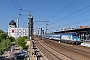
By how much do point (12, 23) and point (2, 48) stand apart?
3786 inches

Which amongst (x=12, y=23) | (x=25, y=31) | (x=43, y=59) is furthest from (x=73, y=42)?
(x=12, y=23)

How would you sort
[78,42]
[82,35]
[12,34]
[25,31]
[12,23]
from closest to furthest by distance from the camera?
1. [78,42]
2. [82,35]
3. [25,31]
4. [12,34]
5. [12,23]

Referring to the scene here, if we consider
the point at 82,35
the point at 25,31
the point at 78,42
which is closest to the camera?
the point at 78,42

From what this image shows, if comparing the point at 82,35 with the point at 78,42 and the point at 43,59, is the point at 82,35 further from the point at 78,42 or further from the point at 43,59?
the point at 43,59

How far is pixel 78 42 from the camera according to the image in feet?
154

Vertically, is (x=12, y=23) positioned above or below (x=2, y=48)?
above

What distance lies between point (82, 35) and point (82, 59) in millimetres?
51929

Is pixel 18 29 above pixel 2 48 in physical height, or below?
above

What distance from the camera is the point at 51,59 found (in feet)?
70.1

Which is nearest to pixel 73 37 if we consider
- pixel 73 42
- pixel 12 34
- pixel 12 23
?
pixel 73 42

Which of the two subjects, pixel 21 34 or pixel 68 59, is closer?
pixel 68 59

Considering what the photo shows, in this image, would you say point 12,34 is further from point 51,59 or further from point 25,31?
point 51,59

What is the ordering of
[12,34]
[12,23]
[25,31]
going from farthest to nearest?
[12,23], [12,34], [25,31]

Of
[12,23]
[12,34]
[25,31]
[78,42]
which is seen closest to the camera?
[78,42]
